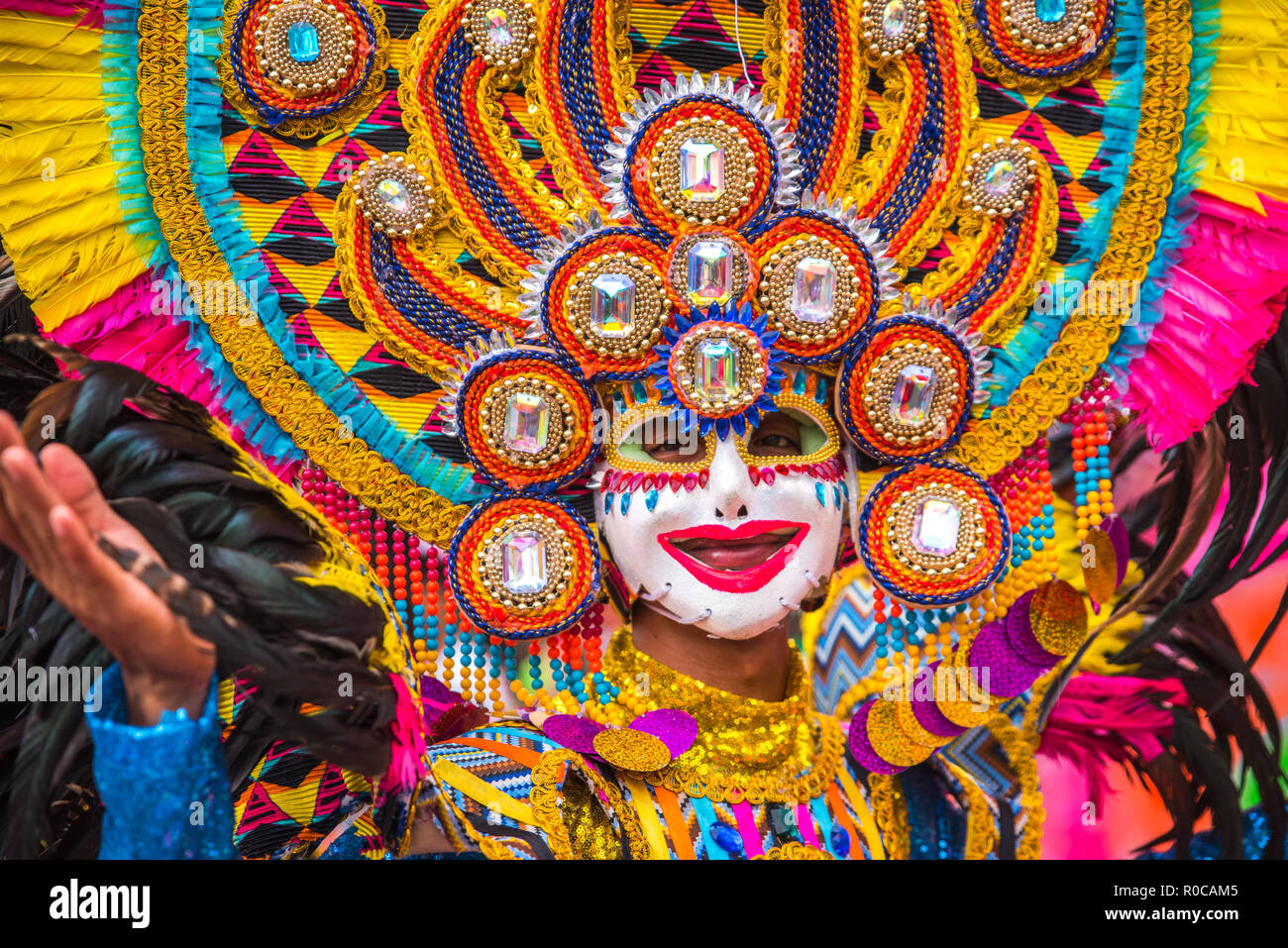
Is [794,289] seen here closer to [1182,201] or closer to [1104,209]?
[1104,209]

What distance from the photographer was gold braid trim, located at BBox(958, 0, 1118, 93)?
3232mm

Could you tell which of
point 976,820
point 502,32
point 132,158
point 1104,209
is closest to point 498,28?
point 502,32

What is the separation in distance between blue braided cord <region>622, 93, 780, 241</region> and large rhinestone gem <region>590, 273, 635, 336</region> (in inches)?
5.0

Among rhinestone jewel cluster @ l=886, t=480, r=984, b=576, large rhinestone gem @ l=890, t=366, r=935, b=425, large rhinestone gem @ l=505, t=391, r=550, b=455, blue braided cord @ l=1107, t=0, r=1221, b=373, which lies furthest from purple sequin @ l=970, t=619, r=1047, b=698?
large rhinestone gem @ l=505, t=391, r=550, b=455

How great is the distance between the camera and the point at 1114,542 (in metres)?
3.38

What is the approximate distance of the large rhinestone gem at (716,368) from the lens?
115 inches

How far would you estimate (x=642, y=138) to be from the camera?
3.01 meters

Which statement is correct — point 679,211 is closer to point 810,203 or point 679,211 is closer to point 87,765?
point 810,203

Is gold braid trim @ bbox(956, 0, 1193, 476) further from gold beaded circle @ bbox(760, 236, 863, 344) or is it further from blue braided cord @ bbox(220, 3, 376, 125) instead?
blue braided cord @ bbox(220, 3, 376, 125)

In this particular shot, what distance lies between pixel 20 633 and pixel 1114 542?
2.38 metres

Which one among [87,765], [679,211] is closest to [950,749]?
[679,211]

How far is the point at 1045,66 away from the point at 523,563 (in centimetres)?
161

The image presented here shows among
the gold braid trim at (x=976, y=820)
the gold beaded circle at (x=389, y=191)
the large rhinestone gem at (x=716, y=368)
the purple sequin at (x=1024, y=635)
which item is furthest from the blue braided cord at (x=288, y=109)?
the gold braid trim at (x=976, y=820)

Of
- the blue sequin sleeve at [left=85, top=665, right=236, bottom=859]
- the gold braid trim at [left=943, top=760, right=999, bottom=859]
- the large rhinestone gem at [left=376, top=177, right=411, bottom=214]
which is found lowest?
the gold braid trim at [left=943, top=760, right=999, bottom=859]
